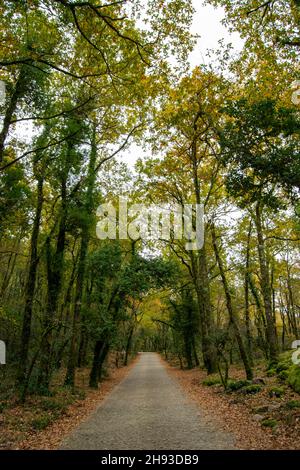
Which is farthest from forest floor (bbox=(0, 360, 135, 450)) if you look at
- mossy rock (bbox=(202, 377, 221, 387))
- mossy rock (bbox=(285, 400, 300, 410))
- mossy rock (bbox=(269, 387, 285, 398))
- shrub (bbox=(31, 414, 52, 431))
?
mossy rock (bbox=(269, 387, 285, 398))

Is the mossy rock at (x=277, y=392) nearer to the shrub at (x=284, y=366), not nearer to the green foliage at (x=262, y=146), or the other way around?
the shrub at (x=284, y=366)

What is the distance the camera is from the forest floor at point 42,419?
7387 mm

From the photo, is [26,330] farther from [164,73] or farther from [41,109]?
[164,73]

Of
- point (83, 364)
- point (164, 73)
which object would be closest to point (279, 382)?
point (164, 73)

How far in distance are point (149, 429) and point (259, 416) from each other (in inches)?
113

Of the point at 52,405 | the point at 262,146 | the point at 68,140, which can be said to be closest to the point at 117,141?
the point at 68,140

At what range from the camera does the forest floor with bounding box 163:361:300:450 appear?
638cm

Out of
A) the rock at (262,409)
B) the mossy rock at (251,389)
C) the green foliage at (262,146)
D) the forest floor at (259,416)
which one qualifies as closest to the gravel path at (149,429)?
the forest floor at (259,416)

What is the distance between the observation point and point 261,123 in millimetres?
7703

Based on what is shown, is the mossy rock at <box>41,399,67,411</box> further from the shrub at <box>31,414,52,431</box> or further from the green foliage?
the green foliage

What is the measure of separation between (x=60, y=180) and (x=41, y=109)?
4.09 meters

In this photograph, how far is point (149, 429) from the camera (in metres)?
8.04

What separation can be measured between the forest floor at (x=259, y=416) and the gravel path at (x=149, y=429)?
16.3 inches

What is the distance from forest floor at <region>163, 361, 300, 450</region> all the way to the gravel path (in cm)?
41
